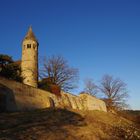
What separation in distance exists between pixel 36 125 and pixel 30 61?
21.1 m

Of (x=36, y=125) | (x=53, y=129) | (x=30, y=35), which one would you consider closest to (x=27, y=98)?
(x=36, y=125)

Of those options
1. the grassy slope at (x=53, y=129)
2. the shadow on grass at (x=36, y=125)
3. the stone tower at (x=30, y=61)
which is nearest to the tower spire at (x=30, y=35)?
the stone tower at (x=30, y=61)

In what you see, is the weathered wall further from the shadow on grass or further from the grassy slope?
the grassy slope

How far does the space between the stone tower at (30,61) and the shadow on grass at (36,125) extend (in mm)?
15394

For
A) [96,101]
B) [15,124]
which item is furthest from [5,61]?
[15,124]

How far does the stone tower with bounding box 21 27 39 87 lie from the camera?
3619 centimetres

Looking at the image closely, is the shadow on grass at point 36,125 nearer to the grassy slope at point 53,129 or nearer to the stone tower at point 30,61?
the grassy slope at point 53,129

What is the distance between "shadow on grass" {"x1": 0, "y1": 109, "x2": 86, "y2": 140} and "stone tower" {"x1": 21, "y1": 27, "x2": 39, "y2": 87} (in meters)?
15.4

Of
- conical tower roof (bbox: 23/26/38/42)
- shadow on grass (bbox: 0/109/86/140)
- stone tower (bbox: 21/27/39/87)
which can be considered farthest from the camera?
conical tower roof (bbox: 23/26/38/42)

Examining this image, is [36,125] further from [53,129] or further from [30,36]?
[30,36]

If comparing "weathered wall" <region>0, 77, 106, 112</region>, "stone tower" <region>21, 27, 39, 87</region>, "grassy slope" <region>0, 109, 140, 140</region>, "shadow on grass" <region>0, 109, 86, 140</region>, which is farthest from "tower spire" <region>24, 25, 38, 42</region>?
"grassy slope" <region>0, 109, 140, 140</region>

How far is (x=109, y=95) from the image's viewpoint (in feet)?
177

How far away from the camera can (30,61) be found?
3694cm

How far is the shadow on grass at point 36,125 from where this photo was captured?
14.3 metres
